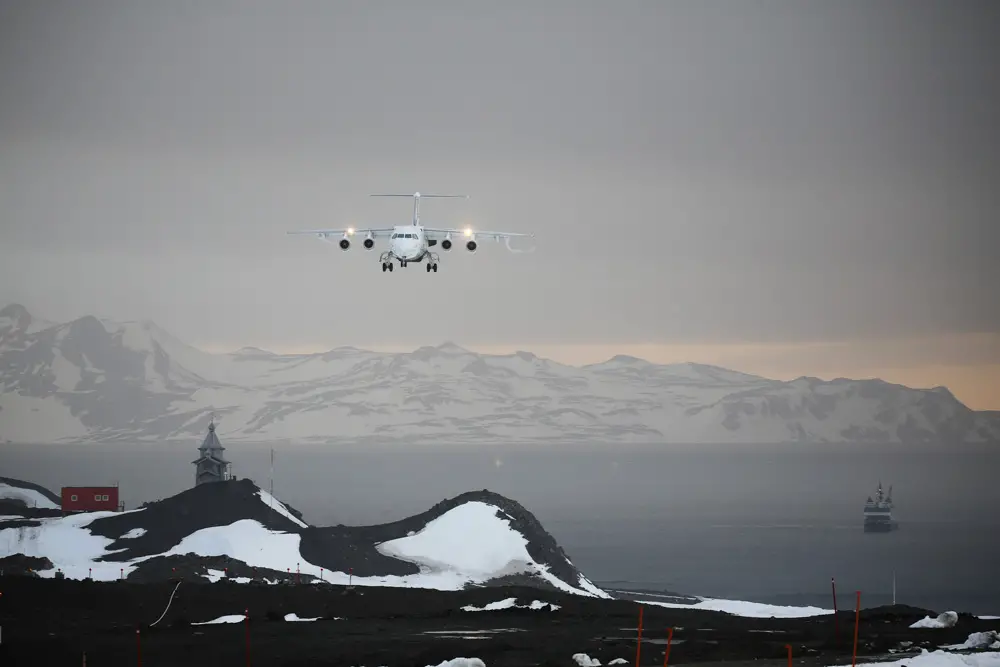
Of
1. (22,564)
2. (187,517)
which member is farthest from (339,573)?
(22,564)

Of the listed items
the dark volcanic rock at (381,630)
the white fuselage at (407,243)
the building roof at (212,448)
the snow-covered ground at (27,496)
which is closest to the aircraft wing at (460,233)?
the white fuselage at (407,243)

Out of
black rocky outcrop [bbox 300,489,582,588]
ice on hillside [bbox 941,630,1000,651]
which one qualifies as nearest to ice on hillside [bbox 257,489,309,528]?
black rocky outcrop [bbox 300,489,582,588]

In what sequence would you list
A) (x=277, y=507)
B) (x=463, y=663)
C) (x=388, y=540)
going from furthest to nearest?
(x=277, y=507)
(x=388, y=540)
(x=463, y=663)

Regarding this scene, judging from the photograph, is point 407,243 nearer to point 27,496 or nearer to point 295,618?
point 295,618

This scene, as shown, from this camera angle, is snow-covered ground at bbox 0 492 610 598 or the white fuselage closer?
the white fuselage

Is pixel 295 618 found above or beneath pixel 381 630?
beneath

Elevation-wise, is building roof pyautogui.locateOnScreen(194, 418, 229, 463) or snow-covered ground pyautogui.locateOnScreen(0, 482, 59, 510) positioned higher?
building roof pyautogui.locateOnScreen(194, 418, 229, 463)

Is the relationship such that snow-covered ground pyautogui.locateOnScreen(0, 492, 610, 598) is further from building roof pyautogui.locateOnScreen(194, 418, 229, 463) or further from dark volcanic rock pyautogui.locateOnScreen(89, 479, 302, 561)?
building roof pyautogui.locateOnScreen(194, 418, 229, 463)
